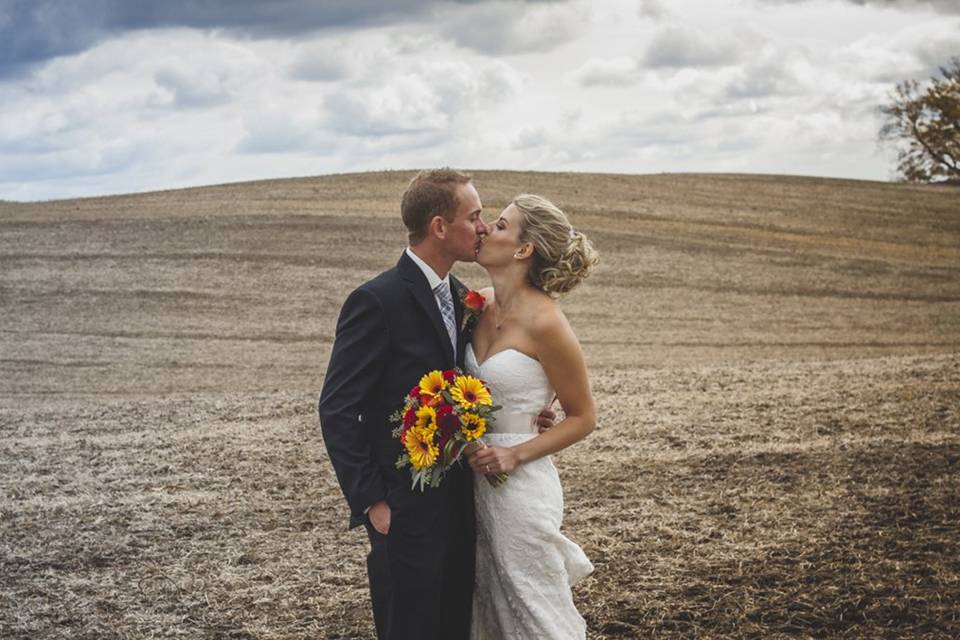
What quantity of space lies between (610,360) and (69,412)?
26.7 feet

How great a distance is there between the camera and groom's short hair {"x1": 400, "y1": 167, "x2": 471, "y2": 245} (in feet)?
13.4

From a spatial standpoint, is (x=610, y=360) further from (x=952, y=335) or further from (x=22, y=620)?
(x=22, y=620)

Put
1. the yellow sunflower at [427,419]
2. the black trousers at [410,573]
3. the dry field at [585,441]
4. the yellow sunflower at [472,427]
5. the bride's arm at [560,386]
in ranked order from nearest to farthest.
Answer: the yellow sunflower at [427,419]
the yellow sunflower at [472,427]
the black trousers at [410,573]
the bride's arm at [560,386]
the dry field at [585,441]

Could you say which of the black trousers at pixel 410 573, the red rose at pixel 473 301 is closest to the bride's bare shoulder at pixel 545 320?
the red rose at pixel 473 301

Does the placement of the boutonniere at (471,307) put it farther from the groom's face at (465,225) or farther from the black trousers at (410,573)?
the black trousers at (410,573)

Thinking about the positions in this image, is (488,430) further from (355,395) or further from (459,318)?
(355,395)

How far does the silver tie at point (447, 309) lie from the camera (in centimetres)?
426

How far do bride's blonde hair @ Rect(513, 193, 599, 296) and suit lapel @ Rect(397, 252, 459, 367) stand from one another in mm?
497

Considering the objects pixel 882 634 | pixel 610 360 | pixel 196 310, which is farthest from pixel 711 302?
pixel 882 634

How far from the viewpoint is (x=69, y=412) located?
13477 mm

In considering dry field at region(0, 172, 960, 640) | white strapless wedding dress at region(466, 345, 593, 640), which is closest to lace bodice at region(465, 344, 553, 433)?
white strapless wedding dress at region(466, 345, 593, 640)

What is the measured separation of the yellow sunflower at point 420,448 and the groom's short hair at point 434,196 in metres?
0.82

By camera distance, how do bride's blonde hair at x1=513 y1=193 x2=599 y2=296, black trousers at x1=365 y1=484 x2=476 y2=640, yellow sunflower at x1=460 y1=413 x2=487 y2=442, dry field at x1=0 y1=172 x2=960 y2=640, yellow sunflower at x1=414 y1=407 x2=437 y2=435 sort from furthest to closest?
dry field at x1=0 y1=172 x2=960 y2=640 → bride's blonde hair at x1=513 y1=193 x2=599 y2=296 → black trousers at x1=365 y1=484 x2=476 y2=640 → yellow sunflower at x1=460 y1=413 x2=487 y2=442 → yellow sunflower at x1=414 y1=407 x2=437 y2=435

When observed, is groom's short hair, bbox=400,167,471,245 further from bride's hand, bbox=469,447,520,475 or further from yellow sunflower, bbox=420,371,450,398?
bride's hand, bbox=469,447,520,475
